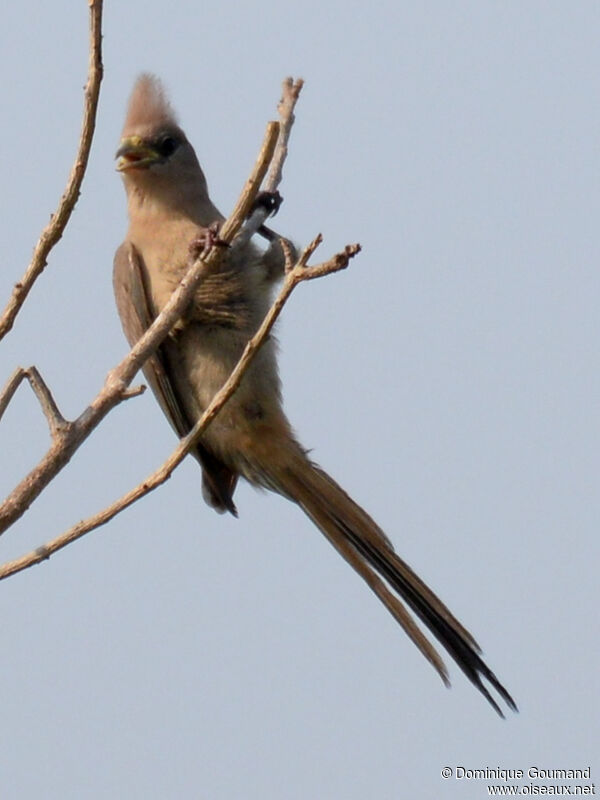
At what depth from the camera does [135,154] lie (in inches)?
197

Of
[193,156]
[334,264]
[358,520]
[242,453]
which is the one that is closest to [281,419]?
[242,453]

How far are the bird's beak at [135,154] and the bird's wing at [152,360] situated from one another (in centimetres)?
32

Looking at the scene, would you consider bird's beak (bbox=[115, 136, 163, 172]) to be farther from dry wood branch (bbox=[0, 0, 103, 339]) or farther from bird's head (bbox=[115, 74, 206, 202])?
dry wood branch (bbox=[0, 0, 103, 339])

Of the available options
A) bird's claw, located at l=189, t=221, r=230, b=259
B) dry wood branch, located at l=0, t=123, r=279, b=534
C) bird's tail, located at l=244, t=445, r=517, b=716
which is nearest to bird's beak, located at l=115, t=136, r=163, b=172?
bird's claw, located at l=189, t=221, r=230, b=259

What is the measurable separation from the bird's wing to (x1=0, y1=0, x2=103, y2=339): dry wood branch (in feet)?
6.60

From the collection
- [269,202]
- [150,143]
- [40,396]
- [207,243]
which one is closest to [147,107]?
[150,143]

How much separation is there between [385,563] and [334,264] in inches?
75.9

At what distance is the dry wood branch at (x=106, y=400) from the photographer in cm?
285

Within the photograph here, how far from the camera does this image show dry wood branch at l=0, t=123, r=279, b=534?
9.36ft

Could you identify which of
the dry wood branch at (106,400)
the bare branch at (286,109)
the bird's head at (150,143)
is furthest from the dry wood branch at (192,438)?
the bird's head at (150,143)

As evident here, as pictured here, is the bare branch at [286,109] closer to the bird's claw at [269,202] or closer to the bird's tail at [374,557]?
the bird's claw at [269,202]

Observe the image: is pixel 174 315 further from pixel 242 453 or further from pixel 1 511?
pixel 242 453

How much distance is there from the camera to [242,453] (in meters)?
5.02

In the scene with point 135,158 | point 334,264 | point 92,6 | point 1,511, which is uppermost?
point 135,158
